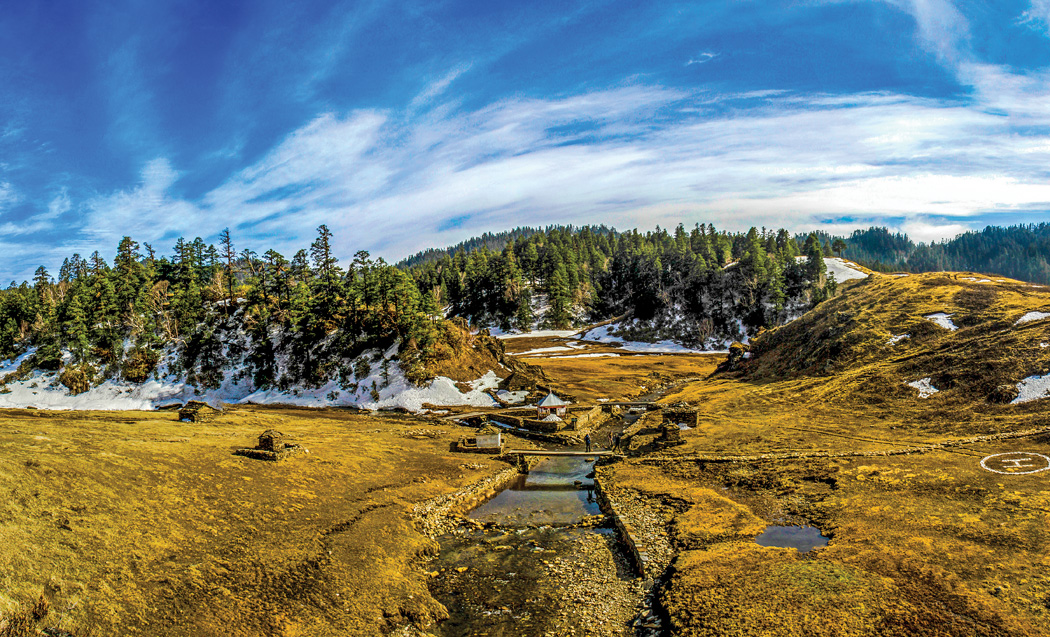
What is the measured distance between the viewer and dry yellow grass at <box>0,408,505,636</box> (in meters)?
18.9

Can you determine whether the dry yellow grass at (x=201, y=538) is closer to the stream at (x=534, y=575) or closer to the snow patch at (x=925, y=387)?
the stream at (x=534, y=575)

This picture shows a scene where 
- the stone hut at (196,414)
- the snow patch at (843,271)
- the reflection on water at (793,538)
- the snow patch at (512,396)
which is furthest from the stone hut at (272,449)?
the snow patch at (843,271)

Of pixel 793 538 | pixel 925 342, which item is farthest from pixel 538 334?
pixel 793 538

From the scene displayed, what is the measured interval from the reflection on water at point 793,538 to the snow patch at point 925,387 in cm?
3422

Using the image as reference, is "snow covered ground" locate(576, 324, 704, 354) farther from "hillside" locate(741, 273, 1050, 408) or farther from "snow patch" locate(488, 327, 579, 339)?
"hillside" locate(741, 273, 1050, 408)

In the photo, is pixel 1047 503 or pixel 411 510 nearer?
pixel 1047 503

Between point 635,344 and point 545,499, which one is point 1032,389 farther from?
point 635,344

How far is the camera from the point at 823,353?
7519 centimetres

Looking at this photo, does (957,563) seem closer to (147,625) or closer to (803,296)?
(147,625)

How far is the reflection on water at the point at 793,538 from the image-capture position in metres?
27.3

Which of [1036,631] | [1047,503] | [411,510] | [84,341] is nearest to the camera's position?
[1036,631]

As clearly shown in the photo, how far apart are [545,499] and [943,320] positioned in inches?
2541

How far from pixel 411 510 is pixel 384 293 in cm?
6124

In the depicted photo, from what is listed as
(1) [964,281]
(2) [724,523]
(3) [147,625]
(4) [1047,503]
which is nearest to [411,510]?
(3) [147,625]
